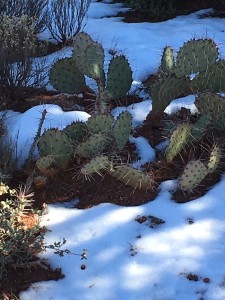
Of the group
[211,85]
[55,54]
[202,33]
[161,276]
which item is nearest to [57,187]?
[161,276]

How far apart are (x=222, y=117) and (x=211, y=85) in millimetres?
349

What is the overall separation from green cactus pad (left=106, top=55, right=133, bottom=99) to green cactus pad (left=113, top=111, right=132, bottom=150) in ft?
2.28

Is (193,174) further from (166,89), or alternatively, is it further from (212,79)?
(212,79)

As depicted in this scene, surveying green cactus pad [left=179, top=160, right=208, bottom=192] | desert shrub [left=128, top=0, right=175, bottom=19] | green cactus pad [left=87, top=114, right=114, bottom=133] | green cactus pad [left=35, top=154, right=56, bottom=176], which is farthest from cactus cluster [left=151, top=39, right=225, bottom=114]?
desert shrub [left=128, top=0, right=175, bottom=19]

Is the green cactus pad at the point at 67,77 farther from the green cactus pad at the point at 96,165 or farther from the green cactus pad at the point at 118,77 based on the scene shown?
the green cactus pad at the point at 96,165

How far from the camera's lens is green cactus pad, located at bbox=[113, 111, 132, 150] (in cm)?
346

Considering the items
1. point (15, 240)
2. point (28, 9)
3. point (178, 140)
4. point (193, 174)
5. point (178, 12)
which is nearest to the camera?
point (15, 240)

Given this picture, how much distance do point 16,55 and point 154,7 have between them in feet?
7.81

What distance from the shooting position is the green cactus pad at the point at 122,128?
3457 millimetres

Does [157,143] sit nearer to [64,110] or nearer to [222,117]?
[222,117]

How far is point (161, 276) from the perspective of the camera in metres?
2.81

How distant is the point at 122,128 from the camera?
11.4 feet

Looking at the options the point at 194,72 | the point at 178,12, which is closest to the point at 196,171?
the point at 194,72

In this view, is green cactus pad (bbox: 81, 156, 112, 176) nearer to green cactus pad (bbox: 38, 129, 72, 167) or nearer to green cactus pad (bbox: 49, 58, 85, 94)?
green cactus pad (bbox: 38, 129, 72, 167)
